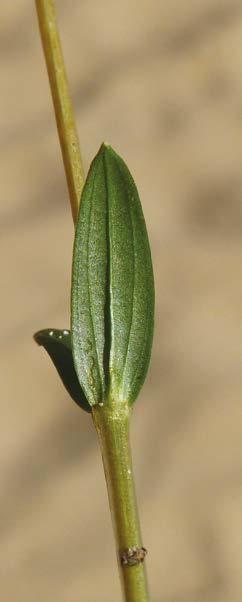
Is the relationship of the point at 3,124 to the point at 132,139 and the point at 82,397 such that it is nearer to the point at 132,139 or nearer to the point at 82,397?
the point at 132,139

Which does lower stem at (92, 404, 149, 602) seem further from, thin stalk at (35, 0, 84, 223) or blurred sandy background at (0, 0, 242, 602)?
blurred sandy background at (0, 0, 242, 602)

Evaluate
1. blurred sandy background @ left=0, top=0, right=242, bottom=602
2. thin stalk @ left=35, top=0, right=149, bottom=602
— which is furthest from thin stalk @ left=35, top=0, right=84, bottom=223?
blurred sandy background @ left=0, top=0, right=242, bottom=602

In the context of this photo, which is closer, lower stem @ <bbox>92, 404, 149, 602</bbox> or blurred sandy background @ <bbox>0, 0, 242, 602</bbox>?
lower stem @ <bbox>92, 404, 149, 602</bbox>

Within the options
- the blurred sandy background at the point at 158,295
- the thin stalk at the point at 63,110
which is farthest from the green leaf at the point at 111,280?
the blurred sandy background at the point at 158,295

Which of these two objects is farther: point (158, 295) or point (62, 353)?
point (158, 295)

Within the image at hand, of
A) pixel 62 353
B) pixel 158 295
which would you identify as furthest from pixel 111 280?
pixel 158 295

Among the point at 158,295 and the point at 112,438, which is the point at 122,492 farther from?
the point at 158,295
